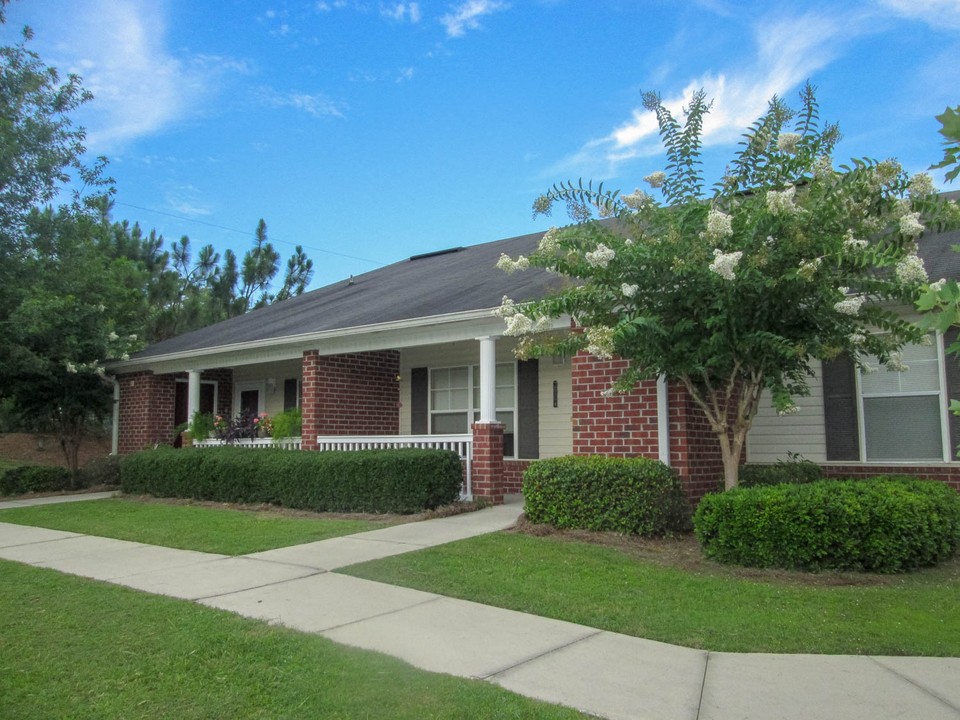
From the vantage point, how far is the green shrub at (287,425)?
44.8 feet

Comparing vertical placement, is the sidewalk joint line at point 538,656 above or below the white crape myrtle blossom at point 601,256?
below

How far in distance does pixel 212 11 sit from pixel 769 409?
12.3 metres

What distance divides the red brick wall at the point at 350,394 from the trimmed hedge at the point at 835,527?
24.8 ft

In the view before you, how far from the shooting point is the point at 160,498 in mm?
13562

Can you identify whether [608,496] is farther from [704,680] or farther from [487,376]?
[704,680]

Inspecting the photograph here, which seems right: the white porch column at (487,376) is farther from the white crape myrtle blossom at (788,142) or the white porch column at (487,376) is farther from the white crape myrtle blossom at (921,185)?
the white crape myrtle blossom at (921,185)

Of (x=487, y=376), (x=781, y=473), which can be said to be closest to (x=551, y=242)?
(x=487, y=376)

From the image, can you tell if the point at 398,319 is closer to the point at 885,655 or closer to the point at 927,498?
the point at 927,498

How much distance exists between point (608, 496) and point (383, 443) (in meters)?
4.99

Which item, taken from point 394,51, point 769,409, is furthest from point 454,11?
point 769,409

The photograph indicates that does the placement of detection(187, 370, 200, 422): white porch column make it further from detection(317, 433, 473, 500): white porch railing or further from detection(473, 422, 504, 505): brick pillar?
detection(473, 422, 504, 505): brick pillar

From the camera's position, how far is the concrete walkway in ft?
12.7

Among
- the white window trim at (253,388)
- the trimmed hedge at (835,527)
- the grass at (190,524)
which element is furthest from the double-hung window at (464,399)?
the trimmed hedge at (835,527)

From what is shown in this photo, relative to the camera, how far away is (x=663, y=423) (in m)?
8.95
